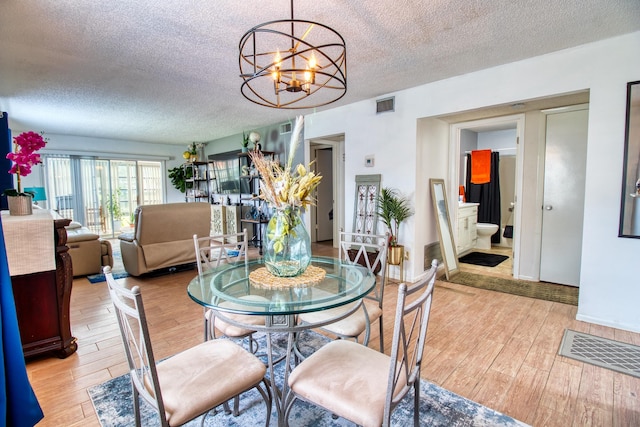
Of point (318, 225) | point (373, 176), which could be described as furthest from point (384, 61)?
point (318, 225)

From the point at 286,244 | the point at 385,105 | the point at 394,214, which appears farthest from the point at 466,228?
the point at 286,244

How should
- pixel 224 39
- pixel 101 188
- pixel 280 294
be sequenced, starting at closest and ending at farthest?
1. pixel 280 294
2. pixel 224 39
3. pixel 101 188

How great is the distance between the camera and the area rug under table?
161 centimetres

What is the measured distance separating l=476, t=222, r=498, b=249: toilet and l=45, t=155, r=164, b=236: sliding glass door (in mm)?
7673

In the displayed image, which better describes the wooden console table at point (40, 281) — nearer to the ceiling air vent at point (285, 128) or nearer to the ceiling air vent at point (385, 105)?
the ceiling air vent at point (385, 105)

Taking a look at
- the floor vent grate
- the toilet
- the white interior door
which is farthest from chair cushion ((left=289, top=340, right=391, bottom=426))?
the toilet

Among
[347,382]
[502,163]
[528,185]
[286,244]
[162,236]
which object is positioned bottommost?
[347,382]

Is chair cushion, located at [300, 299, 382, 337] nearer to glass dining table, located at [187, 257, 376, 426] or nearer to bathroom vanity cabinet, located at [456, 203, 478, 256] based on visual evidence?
glass dining table, located at [187, 257, 376, 426]

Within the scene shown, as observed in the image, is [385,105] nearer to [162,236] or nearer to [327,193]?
[327,193]

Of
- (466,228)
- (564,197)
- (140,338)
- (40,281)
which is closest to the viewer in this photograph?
(140,338)

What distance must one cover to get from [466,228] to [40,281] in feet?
17.7

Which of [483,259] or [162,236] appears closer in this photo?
[162,236]

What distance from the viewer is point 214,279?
191 cm

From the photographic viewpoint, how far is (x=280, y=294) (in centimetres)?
161
